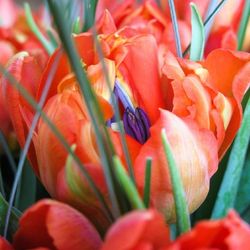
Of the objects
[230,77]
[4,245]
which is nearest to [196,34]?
[230,77]

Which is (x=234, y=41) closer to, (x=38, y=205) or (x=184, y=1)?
(x=184, y=1)

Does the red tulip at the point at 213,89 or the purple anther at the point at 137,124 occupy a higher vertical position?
the red tulip at the point at 213,89

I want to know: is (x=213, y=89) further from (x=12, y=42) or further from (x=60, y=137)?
(x=12, y=42)

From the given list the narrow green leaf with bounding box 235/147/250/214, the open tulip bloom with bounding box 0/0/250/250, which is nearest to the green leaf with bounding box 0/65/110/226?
the open tulip bloom with bounding box 0/0/250/250

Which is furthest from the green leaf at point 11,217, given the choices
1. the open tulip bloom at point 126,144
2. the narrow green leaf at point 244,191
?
the narrow green leaf at point 244,191

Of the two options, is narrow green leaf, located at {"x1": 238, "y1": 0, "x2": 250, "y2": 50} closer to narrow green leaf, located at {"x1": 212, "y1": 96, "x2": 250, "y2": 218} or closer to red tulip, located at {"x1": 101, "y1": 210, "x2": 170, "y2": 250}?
narrow green leaf, located at {"x1": 212, "y1": 96, "x2": 250, "y2": 218}

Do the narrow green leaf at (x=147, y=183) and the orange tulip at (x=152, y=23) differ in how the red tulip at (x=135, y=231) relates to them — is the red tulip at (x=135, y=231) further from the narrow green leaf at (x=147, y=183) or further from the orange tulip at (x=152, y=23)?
the orange tulip at (x=152, y=23)
